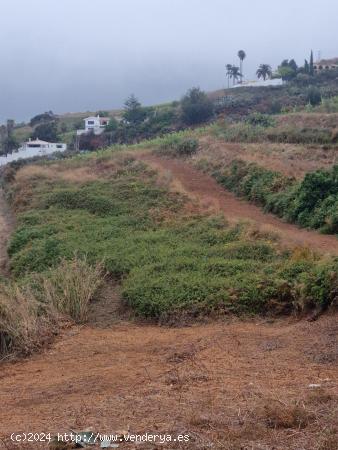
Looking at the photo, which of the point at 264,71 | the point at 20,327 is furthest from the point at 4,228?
the point at 264,71

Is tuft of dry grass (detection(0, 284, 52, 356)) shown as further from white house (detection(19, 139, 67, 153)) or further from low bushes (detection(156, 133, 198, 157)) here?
white house (detection(19, 139, 67, 153))

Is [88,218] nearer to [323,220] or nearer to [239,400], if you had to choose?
[323,220]

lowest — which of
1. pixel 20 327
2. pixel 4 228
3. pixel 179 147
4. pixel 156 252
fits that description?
pixel 4 228

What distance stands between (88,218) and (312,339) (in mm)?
10452

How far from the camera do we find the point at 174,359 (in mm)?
7316

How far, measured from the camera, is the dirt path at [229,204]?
38.6ft

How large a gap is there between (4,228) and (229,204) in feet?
23.5

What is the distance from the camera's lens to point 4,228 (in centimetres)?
1950

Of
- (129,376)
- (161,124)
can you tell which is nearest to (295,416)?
(129,376)

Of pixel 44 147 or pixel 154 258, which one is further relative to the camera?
pixel 44 147

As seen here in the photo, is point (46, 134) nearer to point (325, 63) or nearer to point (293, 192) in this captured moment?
point (325, 63)

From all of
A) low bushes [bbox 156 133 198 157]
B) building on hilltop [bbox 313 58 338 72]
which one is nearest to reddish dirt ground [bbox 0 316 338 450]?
low bushes [bbox 156 133 198 157]

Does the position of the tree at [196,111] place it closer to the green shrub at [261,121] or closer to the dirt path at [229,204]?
the green shrub at [261,121]

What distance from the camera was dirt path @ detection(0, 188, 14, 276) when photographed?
15228 millimetres
